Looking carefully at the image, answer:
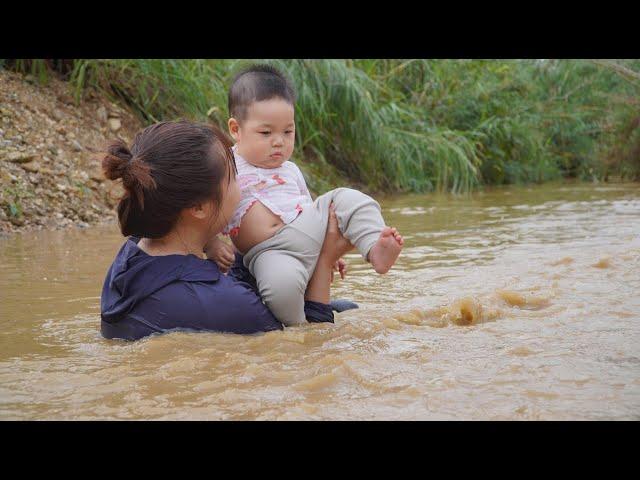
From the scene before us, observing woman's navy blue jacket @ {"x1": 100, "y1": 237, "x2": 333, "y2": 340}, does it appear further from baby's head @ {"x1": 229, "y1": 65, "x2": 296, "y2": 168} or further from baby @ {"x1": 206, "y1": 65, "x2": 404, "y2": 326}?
baby's head @ {"x1": 229, "y1": 65, "x2": 296, "y2": 168}

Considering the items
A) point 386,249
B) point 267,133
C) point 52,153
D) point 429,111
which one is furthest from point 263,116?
point 429,111

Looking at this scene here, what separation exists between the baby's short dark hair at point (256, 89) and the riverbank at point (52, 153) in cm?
250

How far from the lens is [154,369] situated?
7.09 ft

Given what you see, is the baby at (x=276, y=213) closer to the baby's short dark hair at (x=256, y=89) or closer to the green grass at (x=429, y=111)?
the baby's short dark hair at (x=256, y=89)

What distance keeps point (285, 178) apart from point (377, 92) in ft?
20.3

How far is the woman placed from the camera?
253 centimetres

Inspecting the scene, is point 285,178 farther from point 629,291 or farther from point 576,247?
point 576,247

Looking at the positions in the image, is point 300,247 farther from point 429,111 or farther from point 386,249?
point 429,111

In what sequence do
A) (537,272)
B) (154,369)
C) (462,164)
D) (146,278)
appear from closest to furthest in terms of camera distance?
(154,369), (146,278), (537,272), (462,164)

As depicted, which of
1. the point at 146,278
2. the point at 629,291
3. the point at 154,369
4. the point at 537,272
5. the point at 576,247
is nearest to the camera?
the point at 154,369

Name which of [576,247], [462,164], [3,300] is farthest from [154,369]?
[462,164]

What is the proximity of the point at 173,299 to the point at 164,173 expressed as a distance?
1.27 feet

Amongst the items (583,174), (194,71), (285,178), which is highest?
(194,71)

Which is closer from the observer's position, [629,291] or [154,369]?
[154,369]
